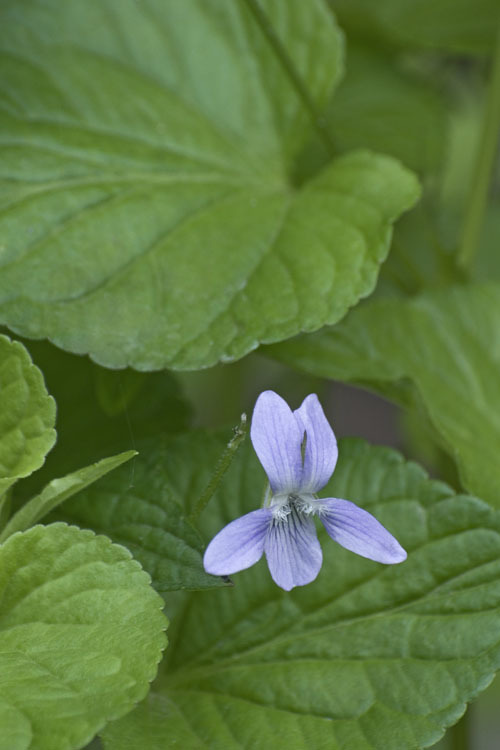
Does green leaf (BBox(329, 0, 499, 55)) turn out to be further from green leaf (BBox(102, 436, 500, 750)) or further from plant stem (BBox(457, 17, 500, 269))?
green leaf (BBox(102, 436, 500, 750))

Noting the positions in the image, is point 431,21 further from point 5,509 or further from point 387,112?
point 5,509

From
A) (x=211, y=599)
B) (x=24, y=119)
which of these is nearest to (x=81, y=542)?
(x=211, y=599)

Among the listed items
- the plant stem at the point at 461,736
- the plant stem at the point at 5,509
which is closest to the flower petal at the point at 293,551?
the plant stem at the point at 5,509

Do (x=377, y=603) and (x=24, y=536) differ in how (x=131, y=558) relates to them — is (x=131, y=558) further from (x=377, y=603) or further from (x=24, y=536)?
(x=377, y=603)

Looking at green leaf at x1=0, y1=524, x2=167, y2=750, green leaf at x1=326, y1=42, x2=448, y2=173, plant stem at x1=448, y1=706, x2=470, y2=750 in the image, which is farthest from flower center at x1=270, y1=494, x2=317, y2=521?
green leaf at x1=326, y1=42, x2=448, y2=173

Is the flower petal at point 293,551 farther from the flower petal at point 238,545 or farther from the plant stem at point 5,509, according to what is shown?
→ the plant stem at point 5,509

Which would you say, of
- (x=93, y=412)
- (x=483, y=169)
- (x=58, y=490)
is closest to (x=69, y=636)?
(x=58, y=490)
